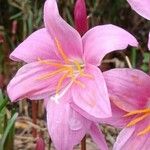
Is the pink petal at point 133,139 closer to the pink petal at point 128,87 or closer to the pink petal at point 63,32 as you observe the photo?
the pink petal at point 128,87

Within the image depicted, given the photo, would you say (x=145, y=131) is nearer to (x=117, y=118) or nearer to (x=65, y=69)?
(x=117, y=118)

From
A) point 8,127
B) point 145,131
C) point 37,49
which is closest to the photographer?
point 145,131

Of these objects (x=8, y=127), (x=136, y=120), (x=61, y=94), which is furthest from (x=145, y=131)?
(x=8, y=127)

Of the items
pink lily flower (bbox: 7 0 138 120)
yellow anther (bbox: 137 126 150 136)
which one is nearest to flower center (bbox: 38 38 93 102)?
pink lily flower (bbox: 7 0 138 120)

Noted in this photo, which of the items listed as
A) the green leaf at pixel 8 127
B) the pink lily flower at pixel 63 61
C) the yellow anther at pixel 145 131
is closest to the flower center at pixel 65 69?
the pink lily flower at pixel 63 61

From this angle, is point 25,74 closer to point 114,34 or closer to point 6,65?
point 114,34

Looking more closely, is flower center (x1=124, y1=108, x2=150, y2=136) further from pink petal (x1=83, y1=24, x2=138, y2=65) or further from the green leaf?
the green leaf
